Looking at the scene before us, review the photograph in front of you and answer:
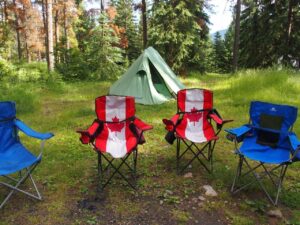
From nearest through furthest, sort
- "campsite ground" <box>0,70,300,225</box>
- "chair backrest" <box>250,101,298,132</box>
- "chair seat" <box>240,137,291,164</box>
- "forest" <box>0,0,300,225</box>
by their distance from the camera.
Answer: "campsite ground" <box>0,70,300,225</box>
"forest" <box>0,0,300,225</box>
"chair seat" <box>240,137,291,164</box>
"chair backrest" <box>250,101,298,132</box>

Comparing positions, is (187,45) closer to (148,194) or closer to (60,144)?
(60,144)

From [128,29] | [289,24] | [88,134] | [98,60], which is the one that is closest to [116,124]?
[88,134]

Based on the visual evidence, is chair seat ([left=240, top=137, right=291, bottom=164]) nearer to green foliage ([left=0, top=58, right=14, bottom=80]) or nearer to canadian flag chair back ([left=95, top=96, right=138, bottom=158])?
canadian flag chair back ([left=95, top=96, right=138, bottom=158])

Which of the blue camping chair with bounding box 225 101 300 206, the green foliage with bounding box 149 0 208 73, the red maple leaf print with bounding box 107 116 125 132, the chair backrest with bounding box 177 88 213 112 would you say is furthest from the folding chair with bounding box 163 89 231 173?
the green foliage with bounding box 149 0 208 73

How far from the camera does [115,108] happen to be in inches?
140

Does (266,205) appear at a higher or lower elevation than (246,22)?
lower

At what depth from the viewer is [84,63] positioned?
1245cm

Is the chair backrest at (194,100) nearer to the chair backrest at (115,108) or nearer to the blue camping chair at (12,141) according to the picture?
the chair backrest at (115,108)

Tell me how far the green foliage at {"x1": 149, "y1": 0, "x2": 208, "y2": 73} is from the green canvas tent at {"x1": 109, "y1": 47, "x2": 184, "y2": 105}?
4484 mm

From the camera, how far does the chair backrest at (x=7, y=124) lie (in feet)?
10.8

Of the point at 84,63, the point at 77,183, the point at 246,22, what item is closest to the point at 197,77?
the point at 84,63

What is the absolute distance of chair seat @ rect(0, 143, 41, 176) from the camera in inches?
112

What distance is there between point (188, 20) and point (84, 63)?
467 centimetres

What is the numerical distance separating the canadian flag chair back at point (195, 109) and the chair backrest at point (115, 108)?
705 mm
